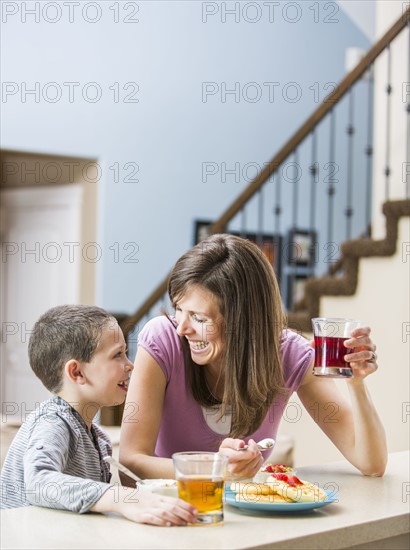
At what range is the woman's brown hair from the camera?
1937 mm

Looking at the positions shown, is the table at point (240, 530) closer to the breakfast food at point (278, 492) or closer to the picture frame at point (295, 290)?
the breakfast food at point (278, 492)

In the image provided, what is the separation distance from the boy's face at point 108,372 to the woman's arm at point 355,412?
47cm

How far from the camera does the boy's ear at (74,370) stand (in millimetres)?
1763

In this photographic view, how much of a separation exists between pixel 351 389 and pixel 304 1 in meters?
5.41

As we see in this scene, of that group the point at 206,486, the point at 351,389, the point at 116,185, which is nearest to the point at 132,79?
the point at 116,185

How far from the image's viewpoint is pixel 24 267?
22.5 ft

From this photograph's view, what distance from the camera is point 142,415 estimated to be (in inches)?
76.7

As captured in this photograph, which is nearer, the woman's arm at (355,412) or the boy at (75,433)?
the boy at (75,433)

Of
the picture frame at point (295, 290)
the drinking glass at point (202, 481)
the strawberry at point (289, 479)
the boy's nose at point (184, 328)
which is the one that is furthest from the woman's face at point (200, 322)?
the picture frame at point (295, 290)

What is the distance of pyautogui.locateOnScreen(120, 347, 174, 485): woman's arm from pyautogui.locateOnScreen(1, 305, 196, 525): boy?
68 millimetres

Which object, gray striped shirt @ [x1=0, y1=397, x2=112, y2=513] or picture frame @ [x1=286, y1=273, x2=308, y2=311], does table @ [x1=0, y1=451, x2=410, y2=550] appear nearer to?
gray striped shirt @ [x1=0, y1=397, x2=112, y2=513]

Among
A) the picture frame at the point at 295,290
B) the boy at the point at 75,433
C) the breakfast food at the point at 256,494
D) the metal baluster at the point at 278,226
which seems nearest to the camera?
the boy at the point at 75,433

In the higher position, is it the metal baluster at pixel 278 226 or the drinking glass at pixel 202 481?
the metal baluster at pixel 278 226

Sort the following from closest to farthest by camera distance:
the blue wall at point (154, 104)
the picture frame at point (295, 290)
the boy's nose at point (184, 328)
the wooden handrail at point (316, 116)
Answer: the boy's nose at point (184, 328) < the wooden handrail at point (316, 116) < the blue wall at point (154, 104) < the picture frame at point (295, 290)
